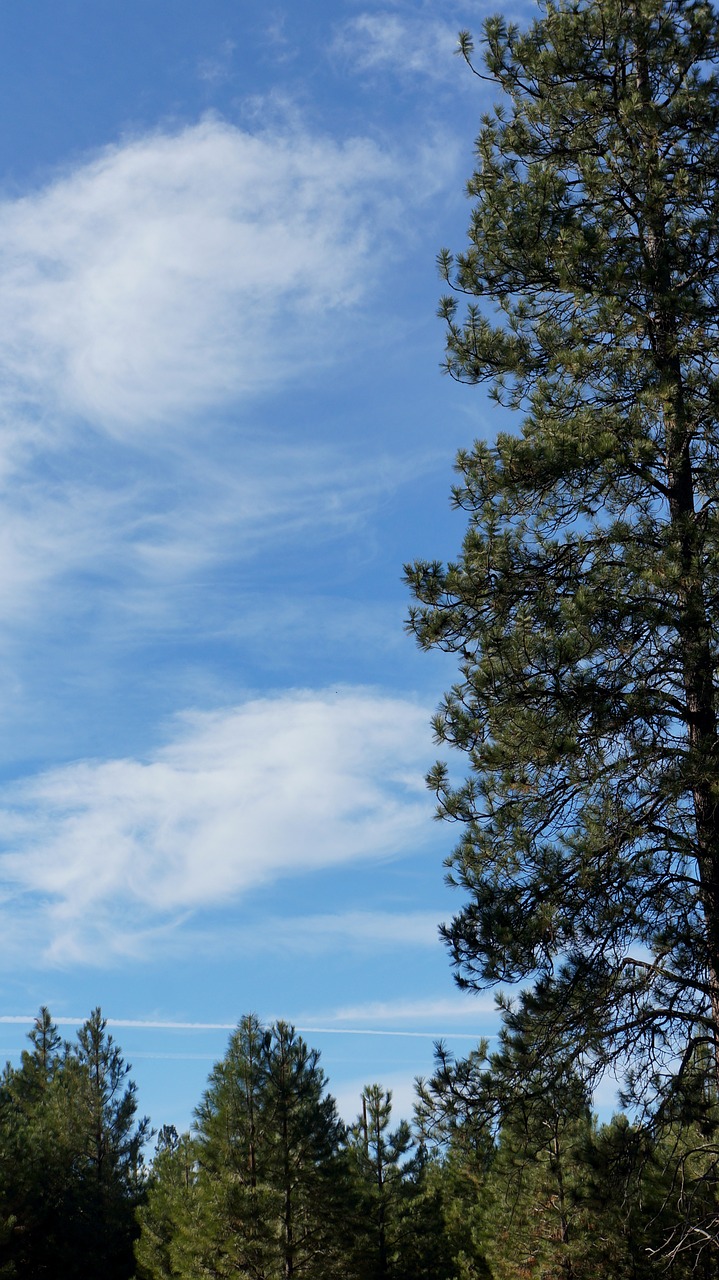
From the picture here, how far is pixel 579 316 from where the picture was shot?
32.9 feet

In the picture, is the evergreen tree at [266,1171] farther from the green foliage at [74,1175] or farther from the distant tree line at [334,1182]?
the green foliage at [74,1175]

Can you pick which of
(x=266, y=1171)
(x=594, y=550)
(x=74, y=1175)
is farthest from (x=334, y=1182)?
(x=594, y=550)

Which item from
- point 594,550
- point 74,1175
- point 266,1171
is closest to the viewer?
point 594,550

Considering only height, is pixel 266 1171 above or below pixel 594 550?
below

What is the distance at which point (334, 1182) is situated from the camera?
787 inches

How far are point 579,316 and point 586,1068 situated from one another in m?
6.56

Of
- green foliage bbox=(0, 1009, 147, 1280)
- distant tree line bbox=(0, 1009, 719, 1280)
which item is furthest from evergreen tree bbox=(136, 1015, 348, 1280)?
green foliage bbox=(0, 1009, 147, 1280)

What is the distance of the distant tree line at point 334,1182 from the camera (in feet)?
27.7

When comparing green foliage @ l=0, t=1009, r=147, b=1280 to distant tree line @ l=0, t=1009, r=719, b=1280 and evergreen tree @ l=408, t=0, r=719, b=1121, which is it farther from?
evergreen tree @ l=408, t=0, r=719, b=1121

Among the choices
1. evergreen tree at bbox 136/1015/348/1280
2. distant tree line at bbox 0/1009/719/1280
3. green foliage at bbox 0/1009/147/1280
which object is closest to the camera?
distant tree line at bbox 0/1009/719/1280

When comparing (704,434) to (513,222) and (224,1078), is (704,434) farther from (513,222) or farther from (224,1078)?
(224,1078)

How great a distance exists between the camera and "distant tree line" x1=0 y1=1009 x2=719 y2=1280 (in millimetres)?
8438

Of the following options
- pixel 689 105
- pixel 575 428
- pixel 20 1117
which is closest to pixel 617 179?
pixel 689 105

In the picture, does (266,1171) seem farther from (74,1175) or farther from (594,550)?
(594,550)
